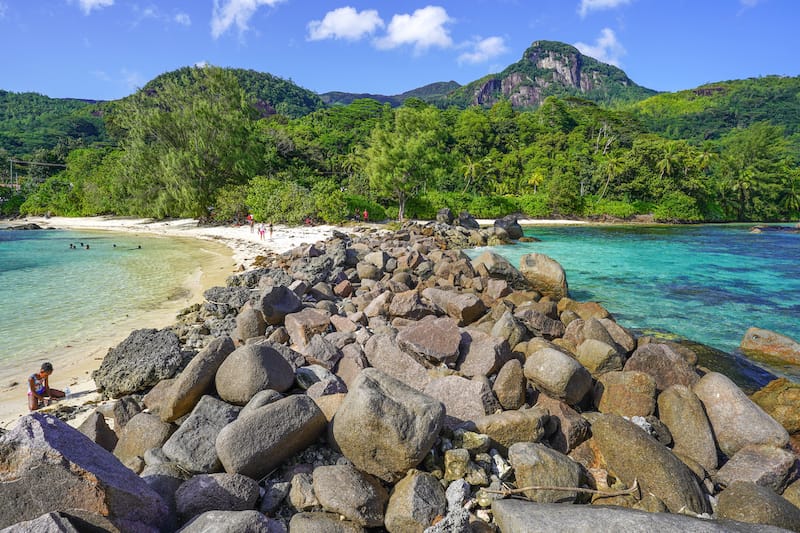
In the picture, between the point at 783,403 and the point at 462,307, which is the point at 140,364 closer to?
the point at 462,307

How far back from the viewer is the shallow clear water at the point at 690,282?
1184 centimetres

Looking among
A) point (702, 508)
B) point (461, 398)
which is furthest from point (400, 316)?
point (702, 508)

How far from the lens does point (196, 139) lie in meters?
42.4

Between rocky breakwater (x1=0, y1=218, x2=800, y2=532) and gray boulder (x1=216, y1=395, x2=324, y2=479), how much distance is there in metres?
0.01

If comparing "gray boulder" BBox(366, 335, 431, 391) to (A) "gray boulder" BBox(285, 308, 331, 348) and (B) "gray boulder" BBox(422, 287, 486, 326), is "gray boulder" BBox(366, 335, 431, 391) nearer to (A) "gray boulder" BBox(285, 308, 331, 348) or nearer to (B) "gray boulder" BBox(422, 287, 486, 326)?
(A) "gray boulder" BBox(285, 308, 331, 348)

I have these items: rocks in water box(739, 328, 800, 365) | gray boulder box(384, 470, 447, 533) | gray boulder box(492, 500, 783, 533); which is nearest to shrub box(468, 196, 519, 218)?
rocks in water box(739, 328, 800, 365)

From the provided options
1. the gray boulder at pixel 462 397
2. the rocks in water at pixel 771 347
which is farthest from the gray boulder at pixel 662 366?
the rocks in water at pixel 771 347

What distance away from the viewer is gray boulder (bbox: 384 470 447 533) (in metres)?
3.28

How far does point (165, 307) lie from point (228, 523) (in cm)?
1208

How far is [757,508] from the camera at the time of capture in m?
3.46

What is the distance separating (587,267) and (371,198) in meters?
29.3

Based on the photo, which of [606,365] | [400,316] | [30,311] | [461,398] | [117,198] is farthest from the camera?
[117,198]

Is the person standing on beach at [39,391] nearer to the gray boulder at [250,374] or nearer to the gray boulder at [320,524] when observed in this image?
the gray boulder at [250,374]

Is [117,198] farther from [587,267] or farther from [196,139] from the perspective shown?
[587,267]
